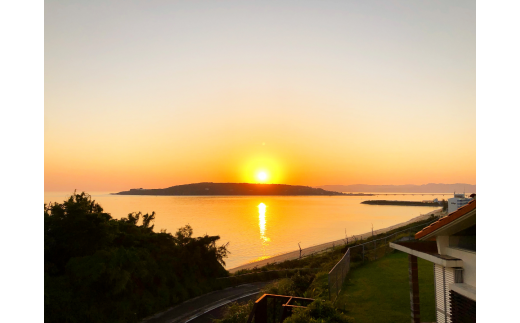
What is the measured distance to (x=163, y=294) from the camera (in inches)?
750

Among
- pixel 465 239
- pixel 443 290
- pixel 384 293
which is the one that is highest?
pixel 465 239

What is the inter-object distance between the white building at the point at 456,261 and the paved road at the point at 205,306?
38.7 feet

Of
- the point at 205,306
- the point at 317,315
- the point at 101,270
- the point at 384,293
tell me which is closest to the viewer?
the point at 317,315

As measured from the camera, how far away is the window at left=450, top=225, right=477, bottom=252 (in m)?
6.51

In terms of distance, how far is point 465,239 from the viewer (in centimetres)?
672

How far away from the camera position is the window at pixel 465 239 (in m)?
6.51

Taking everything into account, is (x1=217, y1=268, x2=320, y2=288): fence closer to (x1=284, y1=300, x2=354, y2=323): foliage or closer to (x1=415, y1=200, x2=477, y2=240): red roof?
(x1=284, y1=300, x2=354, y2=323): foliage

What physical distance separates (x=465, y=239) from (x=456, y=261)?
0.52 meters

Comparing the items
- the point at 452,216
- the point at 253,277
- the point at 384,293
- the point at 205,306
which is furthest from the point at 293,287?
the point at 452,216

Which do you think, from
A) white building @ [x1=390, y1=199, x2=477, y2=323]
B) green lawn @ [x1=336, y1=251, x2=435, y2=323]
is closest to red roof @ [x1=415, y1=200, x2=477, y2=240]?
white building @ [x1=390, y1=199, x2=477, y2=323]

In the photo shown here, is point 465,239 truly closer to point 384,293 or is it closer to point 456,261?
point 456,261
